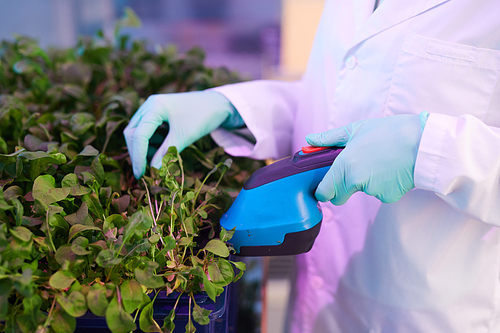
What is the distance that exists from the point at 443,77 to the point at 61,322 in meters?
0.58

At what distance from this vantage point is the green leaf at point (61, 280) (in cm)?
30

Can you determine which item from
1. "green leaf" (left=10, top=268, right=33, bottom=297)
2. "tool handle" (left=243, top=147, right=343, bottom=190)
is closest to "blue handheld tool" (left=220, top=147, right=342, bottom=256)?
"tool handle" (left=243, top=147, right=343, bottom=190)

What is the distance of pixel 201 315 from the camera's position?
0.34m

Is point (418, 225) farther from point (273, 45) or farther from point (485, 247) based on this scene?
point (273, 45)

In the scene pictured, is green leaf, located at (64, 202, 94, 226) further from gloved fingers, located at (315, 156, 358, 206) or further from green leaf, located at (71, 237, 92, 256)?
gloved fingers, located at (315, 156, 358, 206)

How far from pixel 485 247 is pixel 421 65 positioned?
1.01 ft

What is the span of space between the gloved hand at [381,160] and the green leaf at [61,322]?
1.11 ft

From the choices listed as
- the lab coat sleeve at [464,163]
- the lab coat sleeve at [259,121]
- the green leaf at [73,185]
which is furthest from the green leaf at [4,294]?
the lab coat sleeve at [464,163]

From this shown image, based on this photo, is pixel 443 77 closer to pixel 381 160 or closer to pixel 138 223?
pixel 381 160

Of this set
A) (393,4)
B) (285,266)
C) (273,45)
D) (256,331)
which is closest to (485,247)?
(393,4)

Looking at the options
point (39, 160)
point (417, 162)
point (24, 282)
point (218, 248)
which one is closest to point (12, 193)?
point (39, 160)

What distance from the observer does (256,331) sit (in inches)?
32.8

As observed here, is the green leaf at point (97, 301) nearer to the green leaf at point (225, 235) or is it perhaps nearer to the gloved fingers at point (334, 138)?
the green leaf at point (225, 235)

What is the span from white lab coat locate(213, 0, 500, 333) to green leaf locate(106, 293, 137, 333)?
34 cm
